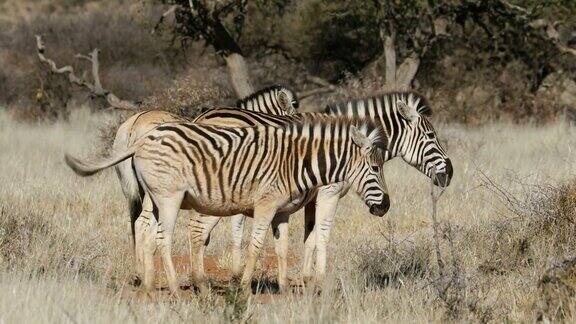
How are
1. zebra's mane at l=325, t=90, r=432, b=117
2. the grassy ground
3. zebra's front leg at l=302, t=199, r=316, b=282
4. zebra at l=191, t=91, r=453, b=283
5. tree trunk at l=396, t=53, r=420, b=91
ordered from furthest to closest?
tree trunk at l=396, t=53, r=420, b=91 → zebra's mane at l=325, t=90, r=432, b=117 → zebra at l=191, t=91, r=453, b=283 → zebra's front leg at l=302, t=199, r=316, b=282 → the grassy ground

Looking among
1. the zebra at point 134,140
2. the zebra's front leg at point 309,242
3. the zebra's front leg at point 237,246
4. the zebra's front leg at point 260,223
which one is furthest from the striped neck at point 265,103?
the zebra's front leg at point 260,223

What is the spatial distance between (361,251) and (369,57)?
54.3 ft

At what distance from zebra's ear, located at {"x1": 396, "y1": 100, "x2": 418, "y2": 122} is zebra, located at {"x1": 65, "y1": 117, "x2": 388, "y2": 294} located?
156cm

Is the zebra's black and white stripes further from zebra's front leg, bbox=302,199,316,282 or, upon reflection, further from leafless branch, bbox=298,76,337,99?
leafless branch, bbox=298,76,337,99

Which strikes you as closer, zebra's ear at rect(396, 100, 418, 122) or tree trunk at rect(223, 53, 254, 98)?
zebra's ear at rect(396, 100, 418, 122)

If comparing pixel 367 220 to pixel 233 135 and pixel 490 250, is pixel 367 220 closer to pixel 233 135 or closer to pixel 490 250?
pixel 490 250

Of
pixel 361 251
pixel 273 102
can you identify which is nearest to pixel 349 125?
pixel 361 251

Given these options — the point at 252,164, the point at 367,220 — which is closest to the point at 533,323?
the point at 252,164

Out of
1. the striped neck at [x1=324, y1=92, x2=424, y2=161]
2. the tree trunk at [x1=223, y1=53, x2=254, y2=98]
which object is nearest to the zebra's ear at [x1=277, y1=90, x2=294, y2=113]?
the striped neck at [x1=324, y1=92, x2=424, y2=161]

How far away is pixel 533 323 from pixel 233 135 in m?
2.61

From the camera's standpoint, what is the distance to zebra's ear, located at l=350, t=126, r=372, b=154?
751 cm

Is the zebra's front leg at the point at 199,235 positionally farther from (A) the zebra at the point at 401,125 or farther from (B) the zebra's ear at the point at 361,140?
(B) the zebra's ear at the point at 361,140

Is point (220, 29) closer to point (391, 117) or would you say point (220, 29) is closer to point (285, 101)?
point (285, 101)

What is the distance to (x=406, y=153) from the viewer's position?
9.38m
